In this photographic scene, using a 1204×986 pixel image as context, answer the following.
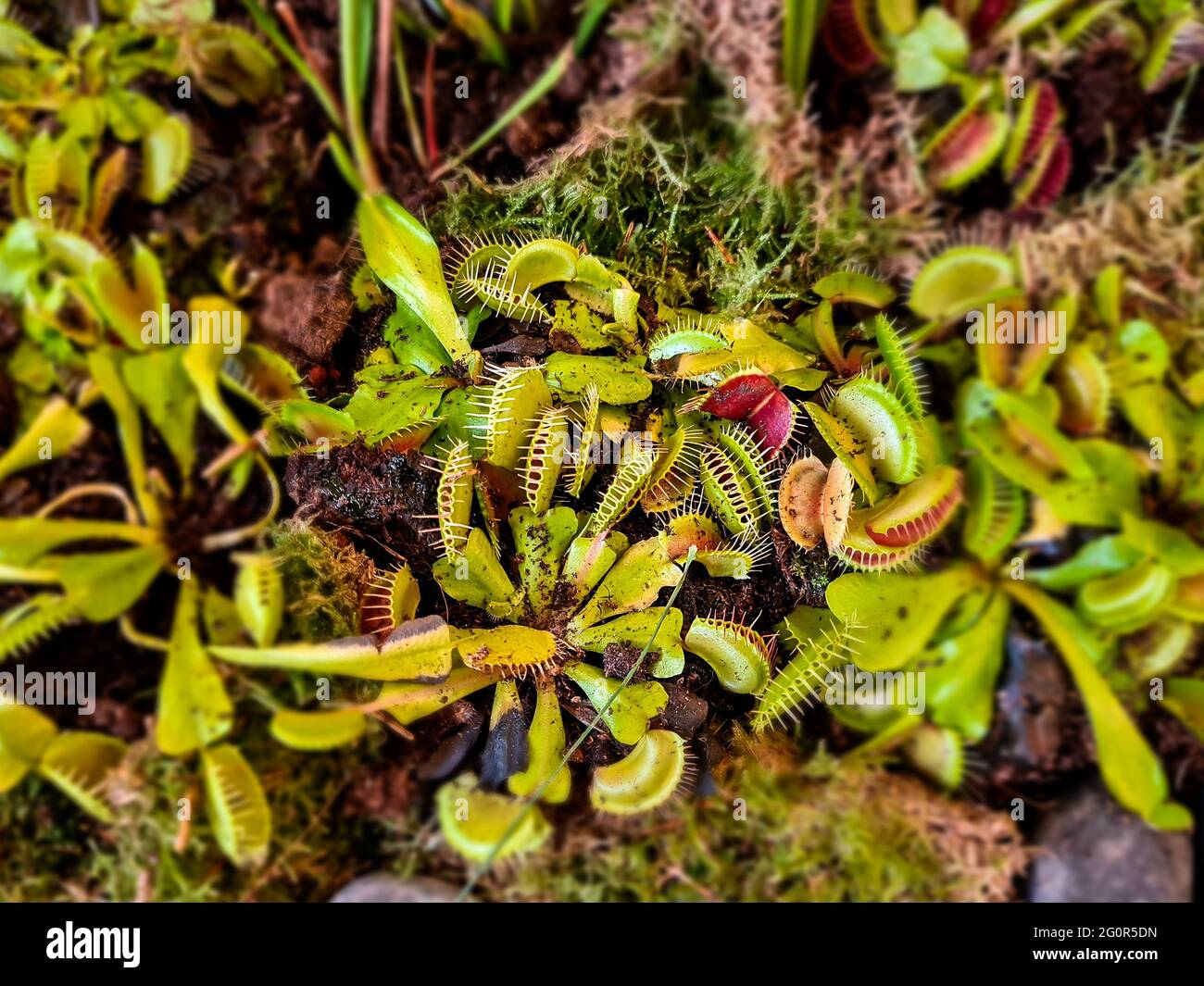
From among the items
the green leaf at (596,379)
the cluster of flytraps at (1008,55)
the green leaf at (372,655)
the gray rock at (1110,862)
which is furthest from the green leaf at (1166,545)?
the green leaf at (372,655)

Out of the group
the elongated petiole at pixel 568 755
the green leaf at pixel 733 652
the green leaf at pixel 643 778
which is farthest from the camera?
the green leaf at pixel 733 652

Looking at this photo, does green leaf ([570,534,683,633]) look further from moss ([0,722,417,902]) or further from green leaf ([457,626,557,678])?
moss ([0,722,417,902])

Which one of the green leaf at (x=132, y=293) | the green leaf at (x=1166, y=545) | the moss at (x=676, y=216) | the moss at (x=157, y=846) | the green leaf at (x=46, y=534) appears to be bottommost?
the moss at (x=157, y=846)

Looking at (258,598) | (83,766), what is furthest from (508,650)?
Result: (83,766)

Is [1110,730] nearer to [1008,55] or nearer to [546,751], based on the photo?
[546,751]

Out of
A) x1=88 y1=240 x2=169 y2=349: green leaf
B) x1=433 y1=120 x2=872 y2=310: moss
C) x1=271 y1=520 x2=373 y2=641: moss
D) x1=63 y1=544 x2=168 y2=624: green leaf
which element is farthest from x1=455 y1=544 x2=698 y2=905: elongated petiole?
x1=88 y1=240 x2=169 y2=349: green leaf

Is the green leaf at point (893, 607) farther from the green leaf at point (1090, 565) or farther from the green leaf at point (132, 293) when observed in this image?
the green leaf at point (132, 293)
